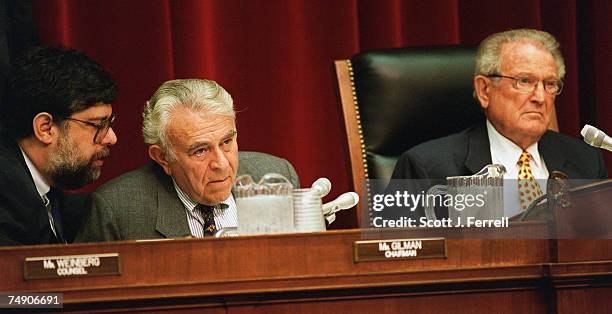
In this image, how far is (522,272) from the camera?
1.74 metres

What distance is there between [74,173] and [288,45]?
997 mm

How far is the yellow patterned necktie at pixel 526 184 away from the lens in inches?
81.9

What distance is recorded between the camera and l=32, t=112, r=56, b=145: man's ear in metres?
2.48

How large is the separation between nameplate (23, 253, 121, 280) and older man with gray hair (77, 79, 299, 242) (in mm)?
626

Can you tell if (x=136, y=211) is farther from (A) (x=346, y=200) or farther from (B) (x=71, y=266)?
(B) (x=71, y=266)

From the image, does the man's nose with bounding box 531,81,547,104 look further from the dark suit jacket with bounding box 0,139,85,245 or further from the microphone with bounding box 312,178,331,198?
the dark suit jacket with bounding box 0,139,85,245

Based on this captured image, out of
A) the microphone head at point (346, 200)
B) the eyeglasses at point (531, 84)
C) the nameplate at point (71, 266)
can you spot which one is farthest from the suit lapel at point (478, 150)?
the nameplate at point (71, 266)

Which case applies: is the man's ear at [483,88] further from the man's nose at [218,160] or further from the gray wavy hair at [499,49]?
the man's nose at [218,160]

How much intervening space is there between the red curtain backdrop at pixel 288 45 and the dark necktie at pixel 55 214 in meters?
0.57

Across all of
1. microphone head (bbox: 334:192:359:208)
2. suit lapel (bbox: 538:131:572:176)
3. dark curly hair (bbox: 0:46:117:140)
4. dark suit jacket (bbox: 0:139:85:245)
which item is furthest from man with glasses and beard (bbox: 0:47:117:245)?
suit lapel (bbox: 538:131:572:176)

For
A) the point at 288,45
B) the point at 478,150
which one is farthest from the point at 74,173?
the point at 478,150

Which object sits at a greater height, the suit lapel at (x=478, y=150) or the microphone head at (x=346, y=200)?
the suit lapel at (x=478, y=150)

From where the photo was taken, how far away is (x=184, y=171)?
2.37 meters

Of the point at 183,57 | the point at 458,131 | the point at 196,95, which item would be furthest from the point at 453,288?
the point at 183,57
